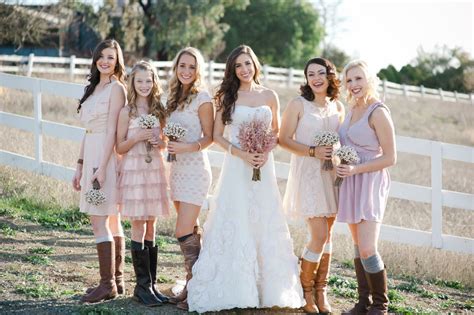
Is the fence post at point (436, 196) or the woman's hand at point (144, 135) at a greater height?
the woman's hand at point (144, 135)

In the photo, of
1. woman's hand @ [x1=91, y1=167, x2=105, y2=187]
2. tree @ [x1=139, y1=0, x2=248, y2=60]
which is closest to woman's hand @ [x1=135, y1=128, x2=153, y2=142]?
woman's hand @ [x1=91, y1=167, x2=105, y2=187]

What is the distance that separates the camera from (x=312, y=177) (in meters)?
5.79

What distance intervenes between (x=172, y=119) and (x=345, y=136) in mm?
1322

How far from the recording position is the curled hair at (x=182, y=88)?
5.89 m

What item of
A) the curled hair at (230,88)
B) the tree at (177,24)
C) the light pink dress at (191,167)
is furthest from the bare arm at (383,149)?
the tree at (177,24)

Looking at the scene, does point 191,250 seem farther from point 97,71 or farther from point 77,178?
point 97,71

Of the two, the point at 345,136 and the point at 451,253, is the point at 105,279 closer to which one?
the point at 345,136

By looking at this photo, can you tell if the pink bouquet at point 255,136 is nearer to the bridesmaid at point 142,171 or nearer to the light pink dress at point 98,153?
the bridesmaid at point 142,171

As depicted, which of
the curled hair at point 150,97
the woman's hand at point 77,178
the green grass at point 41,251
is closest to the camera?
the curled hair at point 150,97

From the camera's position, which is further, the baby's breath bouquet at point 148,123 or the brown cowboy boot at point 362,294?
the brown cowboy boot at point 362,294

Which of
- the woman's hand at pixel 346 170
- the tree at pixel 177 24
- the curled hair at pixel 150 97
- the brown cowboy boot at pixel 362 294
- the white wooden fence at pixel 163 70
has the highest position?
the tree at pixel 177 24

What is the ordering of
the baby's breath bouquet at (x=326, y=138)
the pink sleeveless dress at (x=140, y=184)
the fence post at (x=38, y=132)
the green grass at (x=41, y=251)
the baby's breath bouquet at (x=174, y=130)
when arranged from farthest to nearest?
the fence post at (x=38, y=132)
the green grass at (x=41, y=251)
the pink sleeveless dress at (x=140, y=184)
the baby's breath bouquet at (x=174, y=130)
the baby's breath bouquet at (x=326, y=138)

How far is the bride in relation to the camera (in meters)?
5.62

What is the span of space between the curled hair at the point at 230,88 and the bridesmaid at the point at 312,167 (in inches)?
16.3
